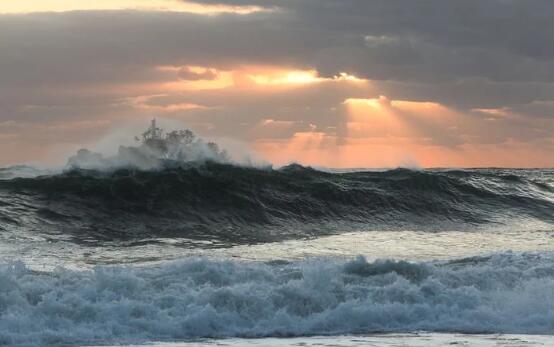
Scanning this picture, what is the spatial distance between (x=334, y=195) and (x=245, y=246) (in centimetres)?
787

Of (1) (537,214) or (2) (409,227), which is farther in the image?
(1) (537,214)

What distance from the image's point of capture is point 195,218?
2050 centimetres

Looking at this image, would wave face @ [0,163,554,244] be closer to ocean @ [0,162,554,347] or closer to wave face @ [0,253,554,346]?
ocean @ [0,162,554,347]

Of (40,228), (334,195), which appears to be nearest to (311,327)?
(40,228)

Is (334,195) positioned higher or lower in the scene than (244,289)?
higher

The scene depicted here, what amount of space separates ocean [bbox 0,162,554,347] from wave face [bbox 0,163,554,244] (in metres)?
0.07

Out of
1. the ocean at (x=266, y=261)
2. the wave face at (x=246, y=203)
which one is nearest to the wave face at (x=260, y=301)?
the ocean at (x=266, y=261)

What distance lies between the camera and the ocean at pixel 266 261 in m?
9.77

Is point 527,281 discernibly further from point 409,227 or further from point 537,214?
point 537,214

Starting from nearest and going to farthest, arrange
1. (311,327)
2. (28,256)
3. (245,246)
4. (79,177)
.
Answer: (311,327) < (28,256) < (245,246) < (79,177)

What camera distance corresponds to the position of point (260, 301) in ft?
34.3

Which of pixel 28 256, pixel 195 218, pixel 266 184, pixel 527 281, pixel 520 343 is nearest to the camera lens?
pixel 520 343

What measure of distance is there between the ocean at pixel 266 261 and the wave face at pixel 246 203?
7 cm

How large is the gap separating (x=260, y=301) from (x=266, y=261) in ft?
11.6
